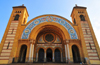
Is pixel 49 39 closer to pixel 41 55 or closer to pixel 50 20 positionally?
pixel 41 55

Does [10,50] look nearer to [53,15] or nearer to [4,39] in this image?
[4,39]

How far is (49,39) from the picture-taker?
18.8 m

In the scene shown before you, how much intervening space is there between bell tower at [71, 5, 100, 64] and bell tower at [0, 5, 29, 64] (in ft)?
46.0

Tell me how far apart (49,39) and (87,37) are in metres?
9.24

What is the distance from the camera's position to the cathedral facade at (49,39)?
13.3m

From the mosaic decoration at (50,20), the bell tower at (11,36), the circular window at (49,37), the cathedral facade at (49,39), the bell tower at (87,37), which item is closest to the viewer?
the bell tower at (11,36)

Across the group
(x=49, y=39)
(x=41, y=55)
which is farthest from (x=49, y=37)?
(x=41, y=55)

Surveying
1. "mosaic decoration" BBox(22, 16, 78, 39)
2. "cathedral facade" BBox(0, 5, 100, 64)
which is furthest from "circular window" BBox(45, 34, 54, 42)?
"mosaic decoration" BBox(22, 16, 78, 39)

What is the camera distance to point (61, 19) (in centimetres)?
1730

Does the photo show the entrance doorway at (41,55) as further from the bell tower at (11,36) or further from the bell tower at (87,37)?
the bell tower at (87,37)

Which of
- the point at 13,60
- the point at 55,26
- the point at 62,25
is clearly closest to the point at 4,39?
the point at 13,60

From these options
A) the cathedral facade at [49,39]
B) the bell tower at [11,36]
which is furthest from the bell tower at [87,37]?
the bell tower at [11,36]

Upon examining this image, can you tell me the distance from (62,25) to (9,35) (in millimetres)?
12121

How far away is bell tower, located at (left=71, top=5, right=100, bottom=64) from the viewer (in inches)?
515
